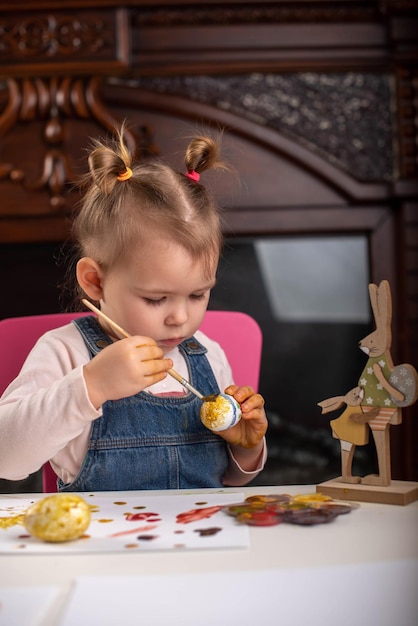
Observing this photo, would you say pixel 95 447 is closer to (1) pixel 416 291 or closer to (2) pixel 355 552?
(2) pixel 355 552

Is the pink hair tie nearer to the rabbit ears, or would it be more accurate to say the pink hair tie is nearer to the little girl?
the little girl

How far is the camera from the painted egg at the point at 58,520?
0.56 metres

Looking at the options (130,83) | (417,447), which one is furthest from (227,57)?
(417,447)

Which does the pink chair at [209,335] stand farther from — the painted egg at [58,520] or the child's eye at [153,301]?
the painted egg at [58,520]

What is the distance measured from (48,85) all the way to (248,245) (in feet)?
2.21

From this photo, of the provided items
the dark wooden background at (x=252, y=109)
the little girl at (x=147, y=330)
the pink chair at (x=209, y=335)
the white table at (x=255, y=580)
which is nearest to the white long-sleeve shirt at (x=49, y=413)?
the little girl at (x=147, y=330)

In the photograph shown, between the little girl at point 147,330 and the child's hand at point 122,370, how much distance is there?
0.31 ft

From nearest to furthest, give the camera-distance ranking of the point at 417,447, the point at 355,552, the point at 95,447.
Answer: the point at 355,552, the point at 95,447, the point at 417,447

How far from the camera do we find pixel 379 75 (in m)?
2.04

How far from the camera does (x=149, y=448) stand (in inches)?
36.7

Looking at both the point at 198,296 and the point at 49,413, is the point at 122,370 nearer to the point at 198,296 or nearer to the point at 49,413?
the point at 49,413

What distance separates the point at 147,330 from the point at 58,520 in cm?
37

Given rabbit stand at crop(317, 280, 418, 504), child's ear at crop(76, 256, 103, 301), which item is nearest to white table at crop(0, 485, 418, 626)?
rabbit stand at crop(317, 280, 418, 504)

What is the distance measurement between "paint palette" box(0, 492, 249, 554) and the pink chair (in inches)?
13.4
